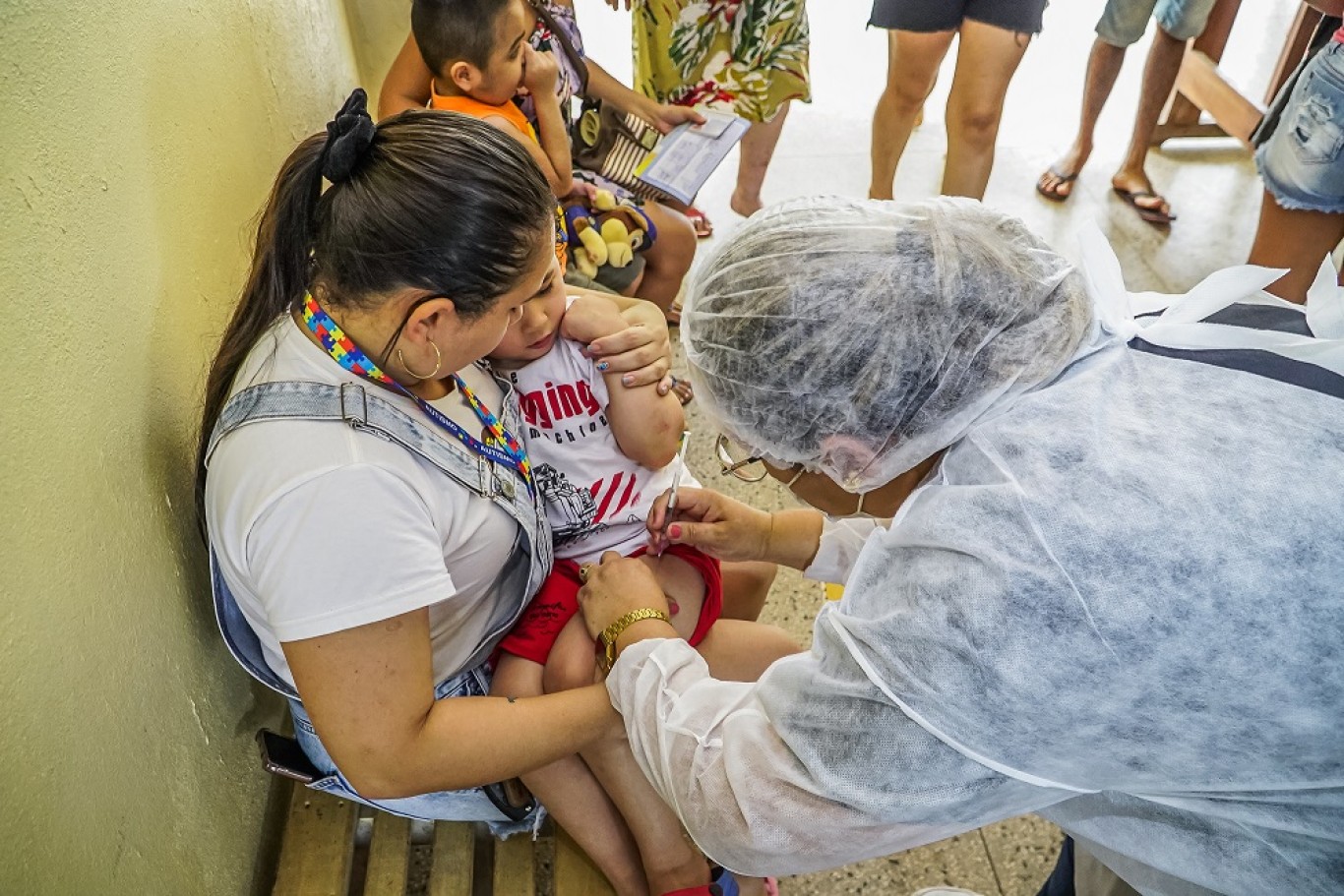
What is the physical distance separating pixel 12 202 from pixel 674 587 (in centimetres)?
101

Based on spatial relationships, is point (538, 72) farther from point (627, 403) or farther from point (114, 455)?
point (114, 455)

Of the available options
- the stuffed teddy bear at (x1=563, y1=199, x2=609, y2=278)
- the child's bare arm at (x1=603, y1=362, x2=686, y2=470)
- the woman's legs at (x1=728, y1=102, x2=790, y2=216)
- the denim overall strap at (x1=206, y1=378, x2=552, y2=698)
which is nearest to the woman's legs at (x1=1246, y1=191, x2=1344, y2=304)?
the woman's legs at (x1=728, y1=102, x2=790, y2=216)

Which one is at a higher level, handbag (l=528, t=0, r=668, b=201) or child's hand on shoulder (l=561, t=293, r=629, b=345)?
child's hand on shoulder (l=561, t=293, r=629, b=345)

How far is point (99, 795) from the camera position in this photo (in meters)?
1.00

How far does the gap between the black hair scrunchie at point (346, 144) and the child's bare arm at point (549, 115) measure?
37.1 inches

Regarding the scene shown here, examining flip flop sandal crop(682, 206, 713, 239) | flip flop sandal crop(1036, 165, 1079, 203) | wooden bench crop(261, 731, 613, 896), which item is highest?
flip flop sandal crop(1036, 165, 1079, 203)

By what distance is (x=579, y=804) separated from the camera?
1.44m

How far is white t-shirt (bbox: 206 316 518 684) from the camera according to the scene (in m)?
1.01

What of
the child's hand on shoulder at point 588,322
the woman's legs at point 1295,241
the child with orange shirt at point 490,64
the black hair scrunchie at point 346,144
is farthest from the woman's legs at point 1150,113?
the black hair scrunchie at point 346,144

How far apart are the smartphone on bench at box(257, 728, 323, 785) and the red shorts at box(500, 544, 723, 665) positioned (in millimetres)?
320

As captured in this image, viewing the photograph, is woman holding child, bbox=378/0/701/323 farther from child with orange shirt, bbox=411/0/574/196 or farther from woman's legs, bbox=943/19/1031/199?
woman's legs, bbox=943/19/1031/199

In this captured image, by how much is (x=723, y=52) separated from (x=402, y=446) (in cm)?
197

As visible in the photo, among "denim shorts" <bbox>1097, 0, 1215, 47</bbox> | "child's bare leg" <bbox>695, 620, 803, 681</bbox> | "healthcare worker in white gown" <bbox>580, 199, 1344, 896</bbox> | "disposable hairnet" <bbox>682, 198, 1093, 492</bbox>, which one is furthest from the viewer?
"denim shorts" <bbox>1097, 0, 1215, 47</bbox>

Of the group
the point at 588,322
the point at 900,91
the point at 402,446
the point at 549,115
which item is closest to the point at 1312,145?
the point at 900,91
